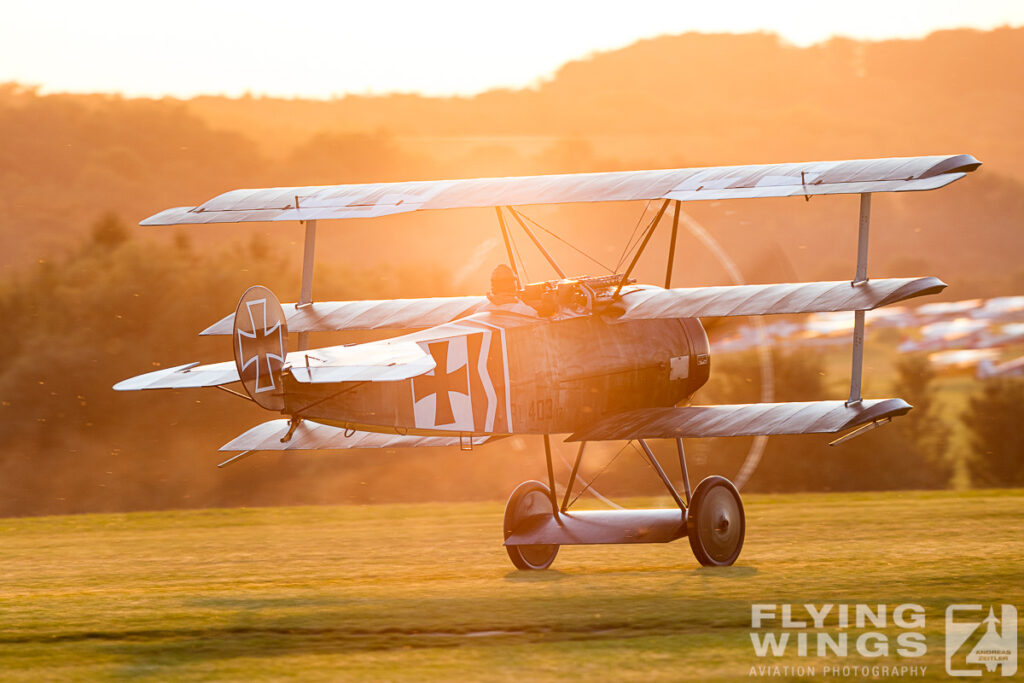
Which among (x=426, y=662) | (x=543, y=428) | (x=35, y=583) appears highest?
(x=543, y=428)

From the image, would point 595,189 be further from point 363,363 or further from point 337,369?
point 337,369

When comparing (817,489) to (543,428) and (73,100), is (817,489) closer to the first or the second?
(543,428)

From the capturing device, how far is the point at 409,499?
184 feet

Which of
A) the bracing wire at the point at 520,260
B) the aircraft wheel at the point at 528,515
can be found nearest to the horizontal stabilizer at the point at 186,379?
the bracing wire at the point at 520,260

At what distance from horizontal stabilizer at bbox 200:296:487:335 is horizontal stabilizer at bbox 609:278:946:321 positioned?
9.28 feet

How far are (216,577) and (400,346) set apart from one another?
4.56 meters

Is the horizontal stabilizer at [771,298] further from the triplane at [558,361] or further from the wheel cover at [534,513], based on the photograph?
the wheel cover at [534,513]

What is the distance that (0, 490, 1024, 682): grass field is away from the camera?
9.95 m

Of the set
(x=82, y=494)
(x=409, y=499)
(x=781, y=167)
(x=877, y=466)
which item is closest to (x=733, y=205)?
(x=877, y=466)

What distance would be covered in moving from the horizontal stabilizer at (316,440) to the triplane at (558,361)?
3 cm

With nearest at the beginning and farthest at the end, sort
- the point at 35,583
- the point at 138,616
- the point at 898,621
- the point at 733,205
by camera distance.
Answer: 1. the point at 898,621
2. the point at 138,616
3. the point at 35,583
4. the point at 733,205

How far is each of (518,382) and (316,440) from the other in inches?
101

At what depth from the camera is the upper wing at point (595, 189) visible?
1325 centimetres

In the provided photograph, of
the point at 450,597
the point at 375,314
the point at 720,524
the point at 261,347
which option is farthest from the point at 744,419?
the point at 375,314
